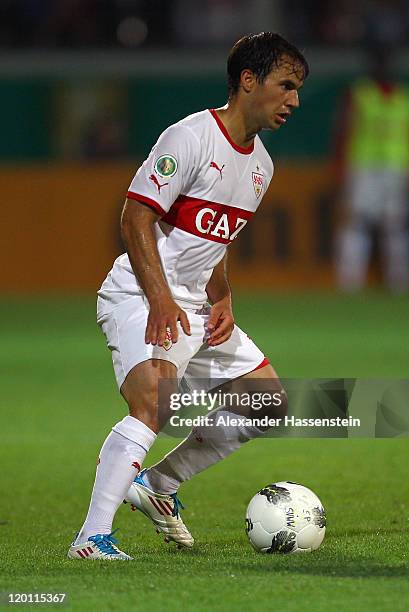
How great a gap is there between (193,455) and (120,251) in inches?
421

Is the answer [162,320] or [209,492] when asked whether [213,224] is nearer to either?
[162,320]

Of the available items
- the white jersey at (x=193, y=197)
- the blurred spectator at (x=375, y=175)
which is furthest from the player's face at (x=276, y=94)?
the blurred spectator at (x=375, y=175)

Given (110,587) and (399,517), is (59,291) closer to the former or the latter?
(399,517)

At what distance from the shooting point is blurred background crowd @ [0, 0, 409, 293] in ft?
53.0

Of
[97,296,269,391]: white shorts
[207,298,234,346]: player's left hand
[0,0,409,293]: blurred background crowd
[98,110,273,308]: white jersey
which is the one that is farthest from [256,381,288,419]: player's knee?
[0,0,409,293]: blurred background crowd

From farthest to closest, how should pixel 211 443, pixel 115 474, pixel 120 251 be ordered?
pixel 120 251 < pixel 211 443 < pixel 115 474

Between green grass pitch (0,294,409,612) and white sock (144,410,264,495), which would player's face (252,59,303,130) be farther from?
green grass pitch (0,294,409,612)

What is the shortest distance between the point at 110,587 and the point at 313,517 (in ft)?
3.63

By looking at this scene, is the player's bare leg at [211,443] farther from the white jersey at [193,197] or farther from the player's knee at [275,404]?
the white jersey at [193,197]

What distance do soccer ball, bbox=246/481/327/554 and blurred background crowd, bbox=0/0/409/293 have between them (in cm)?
1074

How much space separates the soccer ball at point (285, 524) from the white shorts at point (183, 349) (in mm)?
554

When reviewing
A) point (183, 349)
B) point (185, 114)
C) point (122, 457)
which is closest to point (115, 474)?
point (122, 457)

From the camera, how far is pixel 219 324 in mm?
5348

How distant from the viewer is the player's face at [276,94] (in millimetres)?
5062
